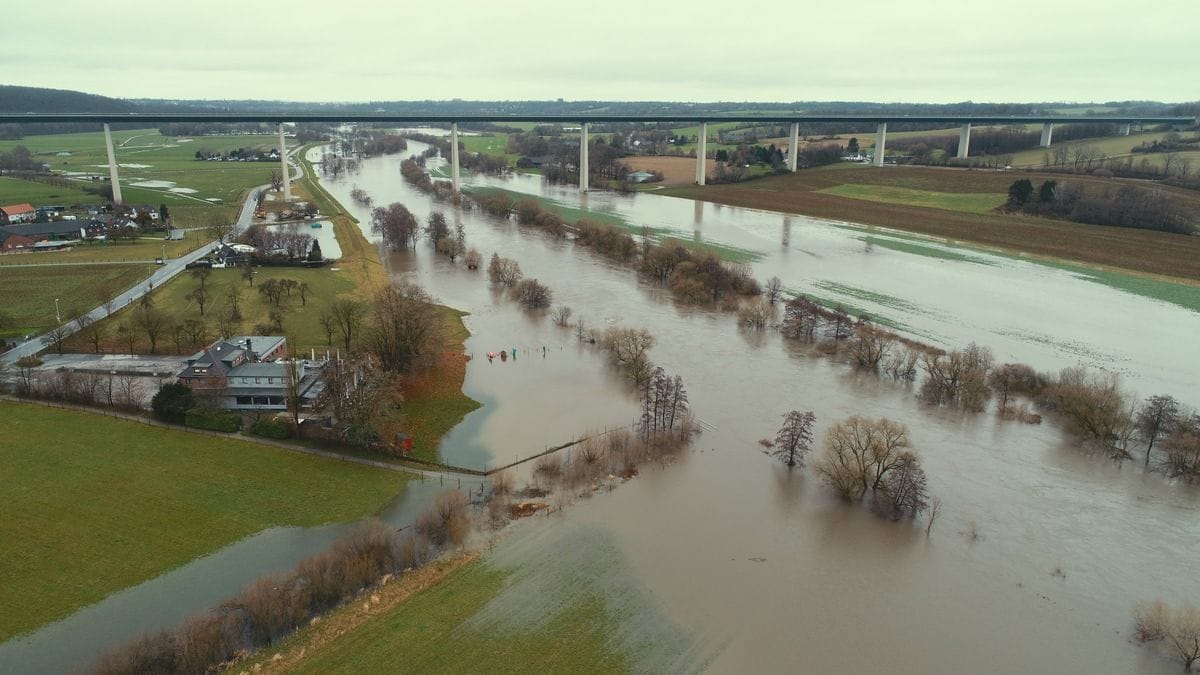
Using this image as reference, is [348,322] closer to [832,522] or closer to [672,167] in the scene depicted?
[832,522]

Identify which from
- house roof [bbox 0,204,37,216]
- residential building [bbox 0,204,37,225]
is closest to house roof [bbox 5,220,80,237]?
residential building [bbox 0,204,37,225]

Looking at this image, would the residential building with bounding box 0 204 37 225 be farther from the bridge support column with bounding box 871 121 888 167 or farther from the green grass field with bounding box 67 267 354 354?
the bridge support column with bounding box 871 121 888 167

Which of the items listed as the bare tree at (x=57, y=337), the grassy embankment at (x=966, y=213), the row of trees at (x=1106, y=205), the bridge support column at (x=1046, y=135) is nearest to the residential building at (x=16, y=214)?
the bare tree at (x=57, y=337)

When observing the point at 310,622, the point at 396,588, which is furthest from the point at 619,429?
the point at 310,622

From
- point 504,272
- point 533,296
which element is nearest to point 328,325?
point 533,296

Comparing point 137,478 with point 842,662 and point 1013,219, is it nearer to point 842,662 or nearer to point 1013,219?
point 842,662
